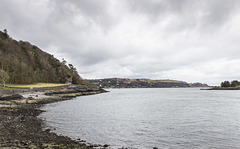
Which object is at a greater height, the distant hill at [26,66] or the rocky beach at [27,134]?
the distant hill at [26,66]

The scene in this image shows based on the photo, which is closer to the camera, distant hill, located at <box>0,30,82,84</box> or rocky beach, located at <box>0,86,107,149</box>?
rocky beach, located at <box>0,86,107,149</box>

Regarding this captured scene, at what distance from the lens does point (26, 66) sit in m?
117

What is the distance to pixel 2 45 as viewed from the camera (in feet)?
435

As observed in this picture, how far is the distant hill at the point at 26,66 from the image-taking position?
101 m

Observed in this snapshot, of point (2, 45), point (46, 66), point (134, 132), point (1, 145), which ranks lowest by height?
point (134, 132)

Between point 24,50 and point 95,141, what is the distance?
172230 millimetres

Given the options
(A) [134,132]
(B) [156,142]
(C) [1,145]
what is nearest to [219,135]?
(B) [156,142]

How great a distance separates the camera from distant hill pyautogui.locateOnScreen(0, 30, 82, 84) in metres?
101

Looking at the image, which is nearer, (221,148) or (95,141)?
(221,148)

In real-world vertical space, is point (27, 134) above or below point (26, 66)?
below

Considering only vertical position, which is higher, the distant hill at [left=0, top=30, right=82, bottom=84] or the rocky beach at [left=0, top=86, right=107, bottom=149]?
the distant hill at [left=0, top=30, right=82, bottom=84]

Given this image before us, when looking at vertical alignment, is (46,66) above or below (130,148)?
above

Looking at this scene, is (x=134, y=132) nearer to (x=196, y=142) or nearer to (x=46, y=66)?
(x=196, y=142)

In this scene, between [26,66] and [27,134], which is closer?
[27,134]
